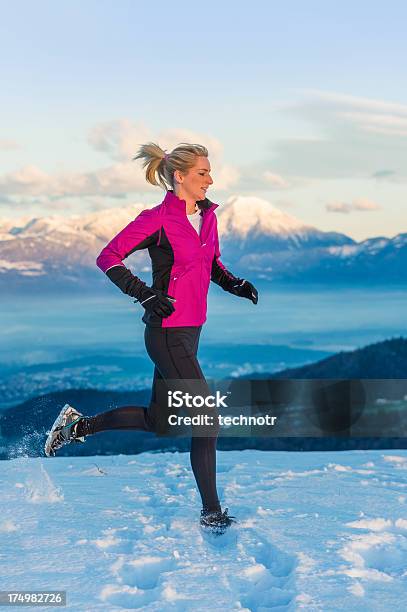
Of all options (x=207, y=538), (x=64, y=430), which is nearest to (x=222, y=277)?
(x=64, y=430)

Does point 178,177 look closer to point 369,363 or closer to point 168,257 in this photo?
point 168,257

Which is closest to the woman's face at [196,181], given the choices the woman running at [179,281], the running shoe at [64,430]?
the woman running at [179,281]

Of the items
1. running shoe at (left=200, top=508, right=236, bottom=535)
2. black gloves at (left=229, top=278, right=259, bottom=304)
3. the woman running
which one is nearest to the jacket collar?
the woman running

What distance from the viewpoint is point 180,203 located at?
383 centimetres

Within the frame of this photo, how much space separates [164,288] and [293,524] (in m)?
1.39

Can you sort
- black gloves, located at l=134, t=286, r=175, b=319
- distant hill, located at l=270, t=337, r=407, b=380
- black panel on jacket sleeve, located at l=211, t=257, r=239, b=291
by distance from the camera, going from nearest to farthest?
black gloves, located at l=134, t=286, r=175, b=319, black panel on jacket sleeve, located at l=211, t=257, r=239, b=291, distant hill, located at l=270, t=337, r=407, b=380

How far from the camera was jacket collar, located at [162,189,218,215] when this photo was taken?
151 inches

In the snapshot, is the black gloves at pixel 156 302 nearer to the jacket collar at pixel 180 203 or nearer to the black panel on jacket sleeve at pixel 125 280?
the black panel on jacket sleeve at pixel 125 280

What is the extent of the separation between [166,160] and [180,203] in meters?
0.28

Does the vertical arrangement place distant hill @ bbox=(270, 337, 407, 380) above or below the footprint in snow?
above

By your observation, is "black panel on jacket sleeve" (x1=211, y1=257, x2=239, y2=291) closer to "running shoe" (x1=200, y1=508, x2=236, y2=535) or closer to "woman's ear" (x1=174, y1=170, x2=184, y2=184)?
"woman's ear" (x1=174, y1=170, x2=184, y2=184)

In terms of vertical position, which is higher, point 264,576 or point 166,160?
point 166,160

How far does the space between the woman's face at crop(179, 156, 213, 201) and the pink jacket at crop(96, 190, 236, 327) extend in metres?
0.08

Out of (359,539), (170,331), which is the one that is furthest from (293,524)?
(170,331)
